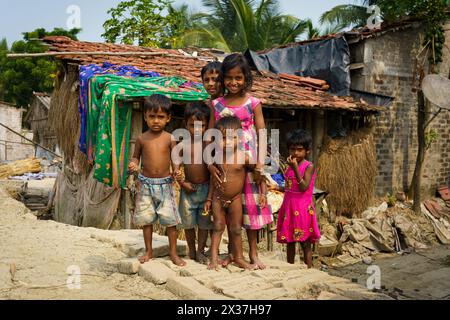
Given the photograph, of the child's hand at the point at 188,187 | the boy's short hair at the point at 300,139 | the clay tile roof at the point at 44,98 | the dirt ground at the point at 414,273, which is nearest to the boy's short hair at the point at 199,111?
the child's hand at the point at 188,187

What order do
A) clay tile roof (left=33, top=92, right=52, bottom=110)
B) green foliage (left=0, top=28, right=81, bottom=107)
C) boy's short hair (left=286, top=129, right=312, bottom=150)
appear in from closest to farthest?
boy's short hair (left=286, top=129, right=312, bottom=150), clay tile roof (left=33, top=92, right=52, bottom=110), green foliage (left=0, top=28, right=81, bottom=107)

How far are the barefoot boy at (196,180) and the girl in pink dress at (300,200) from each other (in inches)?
35.7

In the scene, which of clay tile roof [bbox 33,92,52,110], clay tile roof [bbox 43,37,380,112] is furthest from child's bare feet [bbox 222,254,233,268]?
clay tile roof [bbox 33,92,52,110]

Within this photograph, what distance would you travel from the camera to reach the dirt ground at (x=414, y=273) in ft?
22.3

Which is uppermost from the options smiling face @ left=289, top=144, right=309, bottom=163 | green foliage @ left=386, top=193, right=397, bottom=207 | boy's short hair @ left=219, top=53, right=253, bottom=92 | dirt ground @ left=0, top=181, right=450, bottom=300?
boy's short hair @ left=219, top=53, right=253, bottom=92

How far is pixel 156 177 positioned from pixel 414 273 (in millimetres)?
6127

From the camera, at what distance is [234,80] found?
329cm

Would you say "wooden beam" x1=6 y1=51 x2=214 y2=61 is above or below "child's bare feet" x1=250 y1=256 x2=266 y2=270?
above

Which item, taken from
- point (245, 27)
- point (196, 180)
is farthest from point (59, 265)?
point (245, 27)

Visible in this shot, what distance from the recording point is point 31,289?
2.97 metres

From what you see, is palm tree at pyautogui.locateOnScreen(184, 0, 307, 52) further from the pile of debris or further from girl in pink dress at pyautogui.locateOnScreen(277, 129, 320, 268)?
girl in pink dress at pyautogui.locateOnScreen(277, 129, 320, 268)

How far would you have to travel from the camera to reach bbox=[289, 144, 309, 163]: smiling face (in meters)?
3.92

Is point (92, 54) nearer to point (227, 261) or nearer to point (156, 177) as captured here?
point (156, 177)

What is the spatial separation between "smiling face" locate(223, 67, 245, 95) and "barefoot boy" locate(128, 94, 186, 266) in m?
0.49
